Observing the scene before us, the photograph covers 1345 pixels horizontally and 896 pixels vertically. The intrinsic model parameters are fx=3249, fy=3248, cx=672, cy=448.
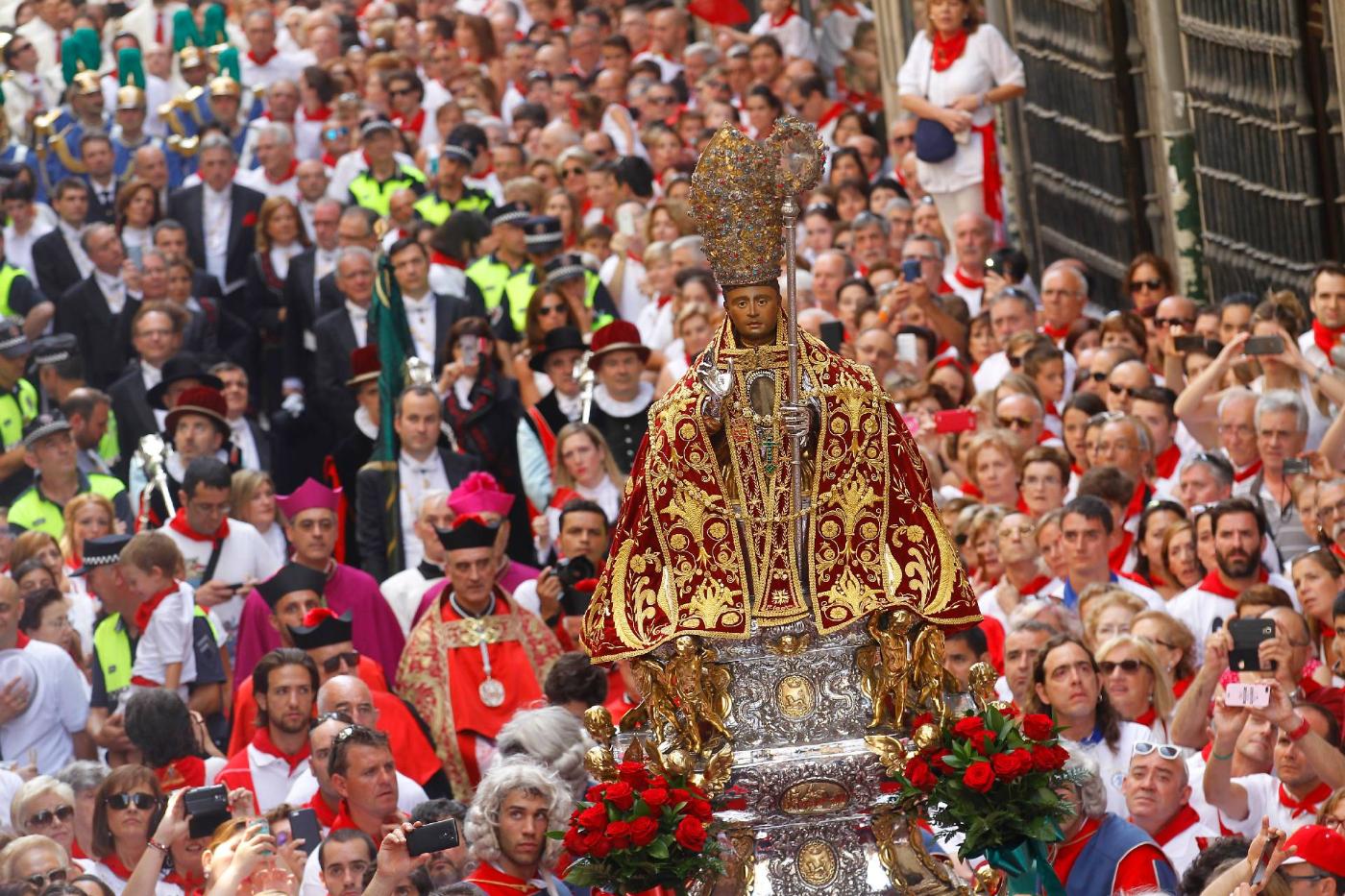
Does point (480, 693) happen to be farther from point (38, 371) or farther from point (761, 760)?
point (38, 371)

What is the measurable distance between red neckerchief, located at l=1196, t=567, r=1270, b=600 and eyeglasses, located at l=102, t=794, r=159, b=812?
4.18 m

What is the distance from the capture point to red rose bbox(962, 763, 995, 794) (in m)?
9.56

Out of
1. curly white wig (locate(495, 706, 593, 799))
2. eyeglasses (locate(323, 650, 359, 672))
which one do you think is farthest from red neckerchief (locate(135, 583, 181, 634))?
curly white wig (locate(495, 706, 593, 799))

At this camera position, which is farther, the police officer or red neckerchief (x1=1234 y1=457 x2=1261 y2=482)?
the police officer

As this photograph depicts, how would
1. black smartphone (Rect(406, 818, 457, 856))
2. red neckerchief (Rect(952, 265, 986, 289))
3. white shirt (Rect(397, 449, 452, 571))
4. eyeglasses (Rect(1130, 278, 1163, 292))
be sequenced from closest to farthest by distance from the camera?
black smartphone (Rect(406, 818, 457, 856)) → white shirt (Rect(397, 449, 452, 571)) → eyeglasses (Rect(1130, 278, 1163, 292)) → red neckerchief (Rect(952, 265, 986, 289))

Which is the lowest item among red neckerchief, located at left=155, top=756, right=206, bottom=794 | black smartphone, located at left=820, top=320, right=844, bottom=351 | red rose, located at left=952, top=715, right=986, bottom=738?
red neckerchief, located at left=155, top=756, right=206, bottom=794

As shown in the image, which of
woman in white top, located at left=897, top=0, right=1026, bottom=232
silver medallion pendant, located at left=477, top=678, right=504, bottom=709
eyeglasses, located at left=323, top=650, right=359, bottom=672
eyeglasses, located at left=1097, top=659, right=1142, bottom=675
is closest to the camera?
eyeglasses, located at left=1097, top=659, right=1142, bottom=675

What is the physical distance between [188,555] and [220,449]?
1.61 m

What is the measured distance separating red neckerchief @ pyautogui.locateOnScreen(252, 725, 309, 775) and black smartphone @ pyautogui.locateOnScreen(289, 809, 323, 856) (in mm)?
1615

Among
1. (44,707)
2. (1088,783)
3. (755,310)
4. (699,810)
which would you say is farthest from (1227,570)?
(44,707)

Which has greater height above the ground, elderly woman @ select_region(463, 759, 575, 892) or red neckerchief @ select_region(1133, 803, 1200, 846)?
elderly woman @ select_region(463, 759, 575, 892)

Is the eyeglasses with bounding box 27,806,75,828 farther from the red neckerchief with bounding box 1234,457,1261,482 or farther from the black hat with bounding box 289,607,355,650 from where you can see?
the red neckerchief with bounding box 1234,457,1261,482

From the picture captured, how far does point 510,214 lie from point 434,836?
1010cm

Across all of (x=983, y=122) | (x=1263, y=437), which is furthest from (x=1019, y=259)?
(x=1263, y=437)
